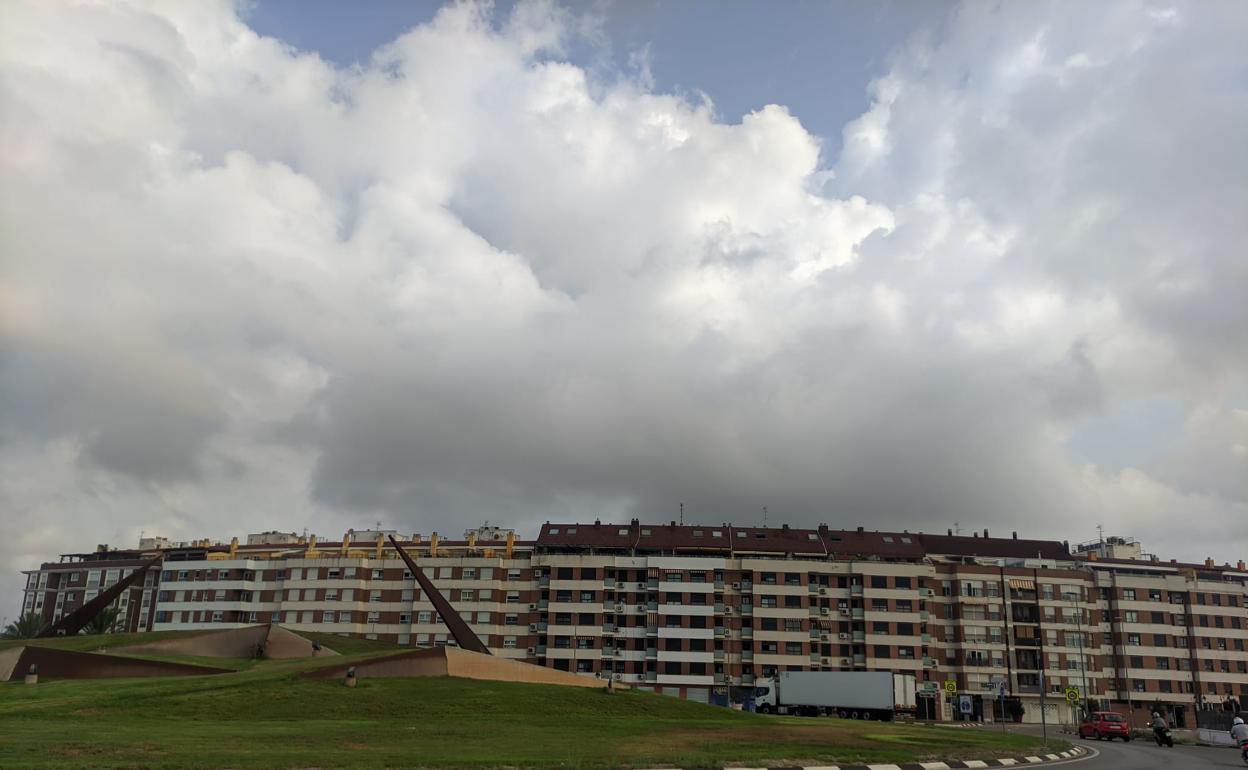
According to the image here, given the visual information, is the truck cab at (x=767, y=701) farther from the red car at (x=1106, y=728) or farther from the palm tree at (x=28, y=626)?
the palm tree at (x=28, y=626)

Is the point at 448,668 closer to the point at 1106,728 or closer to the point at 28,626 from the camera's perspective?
the point at 1106,728

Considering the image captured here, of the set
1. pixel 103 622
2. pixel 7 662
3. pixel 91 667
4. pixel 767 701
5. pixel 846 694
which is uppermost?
pixel 103 622

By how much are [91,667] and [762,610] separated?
75.8 m

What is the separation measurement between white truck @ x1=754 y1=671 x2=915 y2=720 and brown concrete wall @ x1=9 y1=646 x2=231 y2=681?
176 feet

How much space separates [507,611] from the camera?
121938mm

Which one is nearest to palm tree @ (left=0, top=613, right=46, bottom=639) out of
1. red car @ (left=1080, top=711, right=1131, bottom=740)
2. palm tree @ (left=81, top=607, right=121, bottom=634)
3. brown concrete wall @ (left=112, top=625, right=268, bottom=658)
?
palm tree @ (left=81, top=607, right=121, bottom=634)

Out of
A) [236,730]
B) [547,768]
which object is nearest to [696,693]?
[236,730]

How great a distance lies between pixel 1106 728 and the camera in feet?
230

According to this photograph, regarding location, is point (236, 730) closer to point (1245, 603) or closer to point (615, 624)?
point (615, 624)

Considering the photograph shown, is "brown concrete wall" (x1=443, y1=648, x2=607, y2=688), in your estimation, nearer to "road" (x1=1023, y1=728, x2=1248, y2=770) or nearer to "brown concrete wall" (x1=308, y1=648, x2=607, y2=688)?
"brown concrete wall" (x1=308, y1=648, x2=607, y2=688)

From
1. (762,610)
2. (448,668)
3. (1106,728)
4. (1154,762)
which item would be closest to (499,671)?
(448,668)

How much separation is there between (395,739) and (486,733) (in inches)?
213

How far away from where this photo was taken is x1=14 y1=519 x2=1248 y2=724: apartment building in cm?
11819

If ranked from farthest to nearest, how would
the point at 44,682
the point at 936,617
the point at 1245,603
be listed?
1. the point at 1245,603
2. the point at 936,617
3. the point at 44,682
